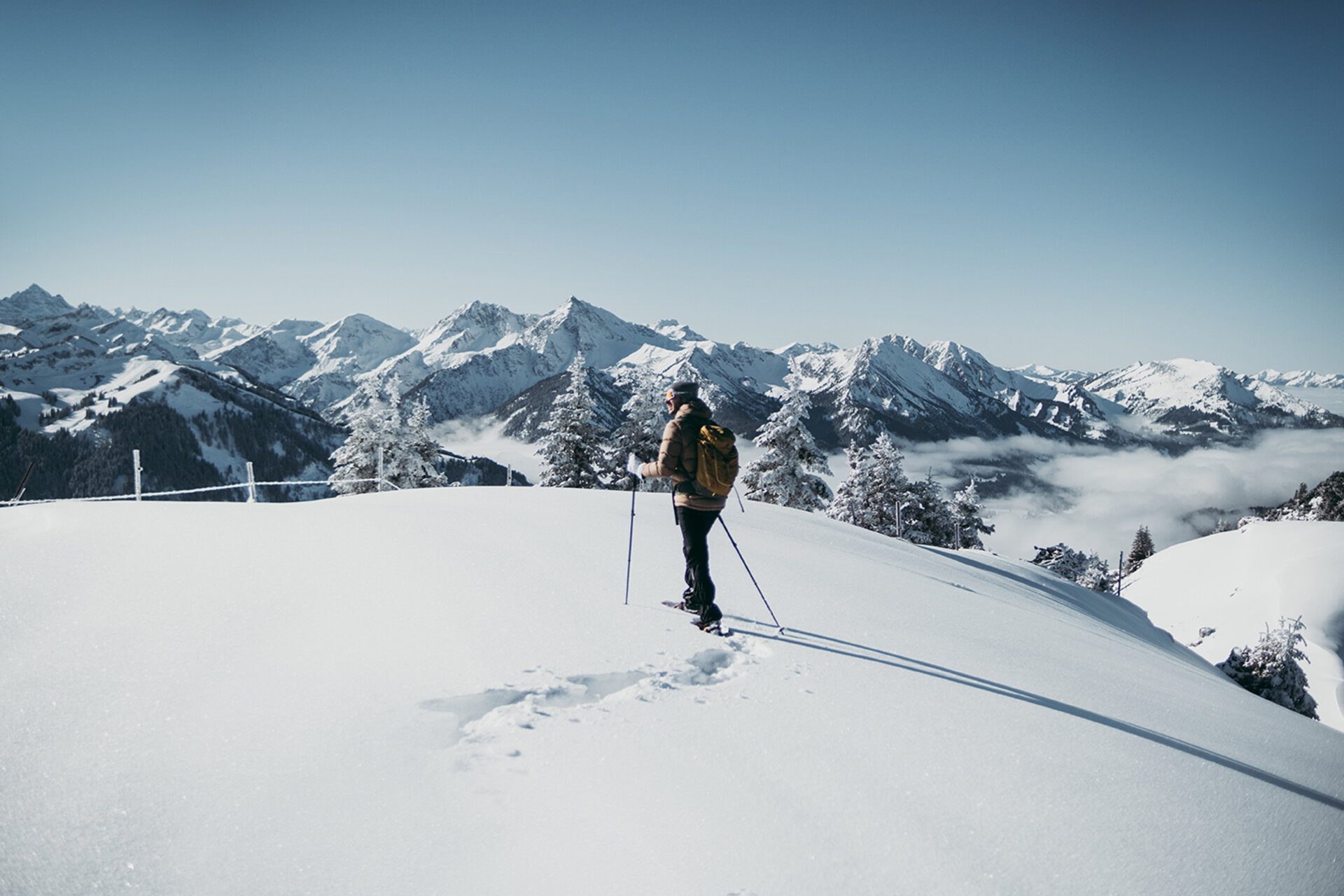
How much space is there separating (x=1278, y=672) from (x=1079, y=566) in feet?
110

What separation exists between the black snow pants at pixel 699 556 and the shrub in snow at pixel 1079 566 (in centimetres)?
5651

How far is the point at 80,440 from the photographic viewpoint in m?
160

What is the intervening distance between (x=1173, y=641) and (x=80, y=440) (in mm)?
227948

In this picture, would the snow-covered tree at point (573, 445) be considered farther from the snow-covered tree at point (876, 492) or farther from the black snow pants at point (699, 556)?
the black snow pants at point (699, 556)

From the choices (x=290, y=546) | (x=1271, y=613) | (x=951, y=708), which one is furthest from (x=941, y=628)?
(x=1271, y=613)

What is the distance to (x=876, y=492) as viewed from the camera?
1435 inches

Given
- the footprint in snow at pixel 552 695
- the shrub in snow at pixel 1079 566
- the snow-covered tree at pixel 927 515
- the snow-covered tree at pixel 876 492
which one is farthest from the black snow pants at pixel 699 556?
the shrub in snow at pixel 1079 566

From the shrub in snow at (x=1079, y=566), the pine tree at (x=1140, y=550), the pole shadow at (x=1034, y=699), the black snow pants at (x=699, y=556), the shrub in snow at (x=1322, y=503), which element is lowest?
the pine tree at (x=1140, y=550)

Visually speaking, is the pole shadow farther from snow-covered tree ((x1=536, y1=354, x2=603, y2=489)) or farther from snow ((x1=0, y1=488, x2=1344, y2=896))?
snow-covered tree ((x1=536, y1=354, x2=603, y2=489))

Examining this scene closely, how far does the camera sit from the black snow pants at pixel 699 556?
17.6 ft

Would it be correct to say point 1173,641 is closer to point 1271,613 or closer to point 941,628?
point 941,628

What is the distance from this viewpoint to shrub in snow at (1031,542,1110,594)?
51.6m

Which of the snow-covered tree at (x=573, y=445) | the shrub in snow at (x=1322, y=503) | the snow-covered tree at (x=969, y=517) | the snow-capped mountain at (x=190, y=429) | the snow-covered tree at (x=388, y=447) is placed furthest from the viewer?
the snow-capped mountain at (x=190, y=429)

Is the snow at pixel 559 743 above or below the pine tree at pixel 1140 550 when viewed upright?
above
